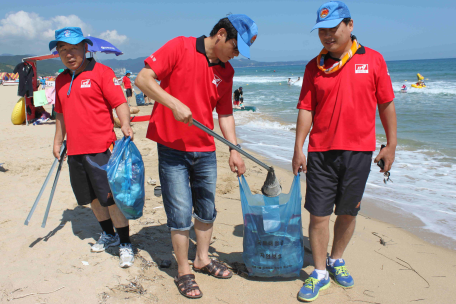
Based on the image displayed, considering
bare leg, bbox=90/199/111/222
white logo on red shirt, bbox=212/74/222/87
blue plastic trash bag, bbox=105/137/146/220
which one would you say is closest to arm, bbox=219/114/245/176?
white logo on red shirt, bbox=212/74/222/87

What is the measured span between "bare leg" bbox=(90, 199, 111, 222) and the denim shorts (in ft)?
2.56

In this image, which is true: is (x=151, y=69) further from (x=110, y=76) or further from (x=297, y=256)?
(x=297, y=256)

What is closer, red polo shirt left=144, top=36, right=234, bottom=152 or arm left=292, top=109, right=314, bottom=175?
red polo shirt left=144, top=36, right=234, bottom=152

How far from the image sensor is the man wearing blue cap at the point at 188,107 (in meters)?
2.04

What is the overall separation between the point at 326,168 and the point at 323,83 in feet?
1.78

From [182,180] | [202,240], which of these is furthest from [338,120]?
[202,240]

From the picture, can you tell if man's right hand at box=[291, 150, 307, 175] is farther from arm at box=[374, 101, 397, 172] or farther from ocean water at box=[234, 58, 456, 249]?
ocean water at box=[234, 58, 456, 249]

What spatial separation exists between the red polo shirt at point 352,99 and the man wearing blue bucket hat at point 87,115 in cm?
139

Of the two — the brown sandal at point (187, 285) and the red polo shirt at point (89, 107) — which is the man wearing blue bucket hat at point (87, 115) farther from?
the brown sandal at point (187, 285)

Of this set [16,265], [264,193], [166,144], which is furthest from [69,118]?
[264,193]

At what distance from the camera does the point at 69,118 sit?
8.23 ft

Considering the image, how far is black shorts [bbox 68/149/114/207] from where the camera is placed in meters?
2.51

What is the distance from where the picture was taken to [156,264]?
2611mm

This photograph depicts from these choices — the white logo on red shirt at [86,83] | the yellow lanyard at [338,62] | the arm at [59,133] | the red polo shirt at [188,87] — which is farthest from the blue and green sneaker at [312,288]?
the arm at [59,133]
